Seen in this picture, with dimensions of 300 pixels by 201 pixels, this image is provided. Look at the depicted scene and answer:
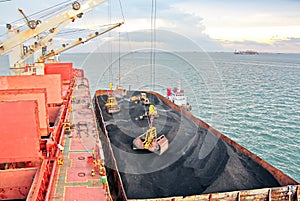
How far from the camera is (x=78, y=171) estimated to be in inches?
512

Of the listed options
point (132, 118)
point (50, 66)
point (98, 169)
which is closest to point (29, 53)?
point (132, 118)

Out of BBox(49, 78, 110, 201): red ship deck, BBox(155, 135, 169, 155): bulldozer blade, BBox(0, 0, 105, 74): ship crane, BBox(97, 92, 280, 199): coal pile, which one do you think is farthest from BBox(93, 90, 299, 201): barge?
BBox(0, 0, 105, 74): ship crane

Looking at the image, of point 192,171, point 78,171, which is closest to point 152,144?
point 192,171

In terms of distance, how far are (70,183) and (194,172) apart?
291 inches

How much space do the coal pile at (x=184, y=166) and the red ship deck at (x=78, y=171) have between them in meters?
2.13

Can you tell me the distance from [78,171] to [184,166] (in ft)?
22.1

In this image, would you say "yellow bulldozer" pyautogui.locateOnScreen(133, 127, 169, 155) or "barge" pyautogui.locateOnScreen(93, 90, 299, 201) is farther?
"yellow bulldozer" pyautogui.locateOnScreen(133, 127, 169, 155)

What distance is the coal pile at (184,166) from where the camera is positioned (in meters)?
13.6

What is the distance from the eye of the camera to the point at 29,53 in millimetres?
25328

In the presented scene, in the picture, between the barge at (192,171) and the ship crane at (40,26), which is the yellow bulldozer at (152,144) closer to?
the barge at (192,171)

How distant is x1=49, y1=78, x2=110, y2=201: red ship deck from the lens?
11.0 metres

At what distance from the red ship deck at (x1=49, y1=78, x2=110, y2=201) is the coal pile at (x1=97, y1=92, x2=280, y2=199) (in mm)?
2128

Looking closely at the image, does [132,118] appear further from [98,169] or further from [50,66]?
[50,66]

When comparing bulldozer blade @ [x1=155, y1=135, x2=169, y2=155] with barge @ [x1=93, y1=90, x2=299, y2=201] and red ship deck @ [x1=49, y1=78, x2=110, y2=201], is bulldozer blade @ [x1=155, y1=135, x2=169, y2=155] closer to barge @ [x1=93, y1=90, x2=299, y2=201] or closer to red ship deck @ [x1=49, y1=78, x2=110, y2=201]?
barge @ [x1=93, y1=90, x2=299, y2=201]
